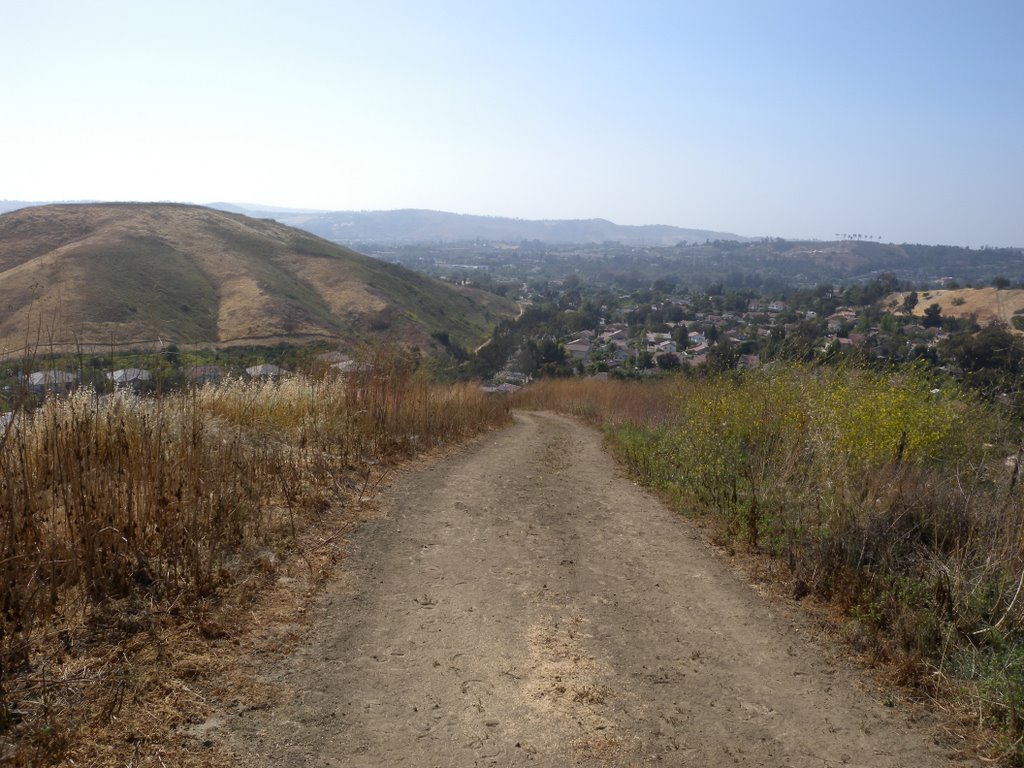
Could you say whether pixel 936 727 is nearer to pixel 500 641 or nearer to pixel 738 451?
pixel 500 641

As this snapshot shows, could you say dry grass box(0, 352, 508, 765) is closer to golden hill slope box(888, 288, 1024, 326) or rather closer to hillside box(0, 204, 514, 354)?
hillside box(0, 204, 514, 354)

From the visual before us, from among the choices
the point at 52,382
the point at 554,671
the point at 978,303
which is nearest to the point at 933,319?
the point at 978,303

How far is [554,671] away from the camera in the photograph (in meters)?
4.01

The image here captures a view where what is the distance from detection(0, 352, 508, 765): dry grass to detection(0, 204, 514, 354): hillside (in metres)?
13.5

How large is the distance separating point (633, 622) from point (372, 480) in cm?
436

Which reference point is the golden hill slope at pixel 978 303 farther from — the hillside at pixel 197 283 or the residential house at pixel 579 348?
the hillside at pixel 197 283

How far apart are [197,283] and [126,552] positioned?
127 ft

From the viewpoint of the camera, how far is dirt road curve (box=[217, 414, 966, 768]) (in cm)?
331

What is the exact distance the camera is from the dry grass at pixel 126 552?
127 inches

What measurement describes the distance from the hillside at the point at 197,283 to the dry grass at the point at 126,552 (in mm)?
13523

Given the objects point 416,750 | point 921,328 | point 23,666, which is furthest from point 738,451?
point 921,328

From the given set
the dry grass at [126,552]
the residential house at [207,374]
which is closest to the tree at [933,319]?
the residential house at [207,374]

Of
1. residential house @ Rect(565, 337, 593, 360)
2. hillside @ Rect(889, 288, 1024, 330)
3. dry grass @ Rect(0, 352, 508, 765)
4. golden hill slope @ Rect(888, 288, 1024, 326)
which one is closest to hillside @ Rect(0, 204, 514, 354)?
residential house @ Rect(565, 337, 593, 360)

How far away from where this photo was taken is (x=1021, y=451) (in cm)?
585
